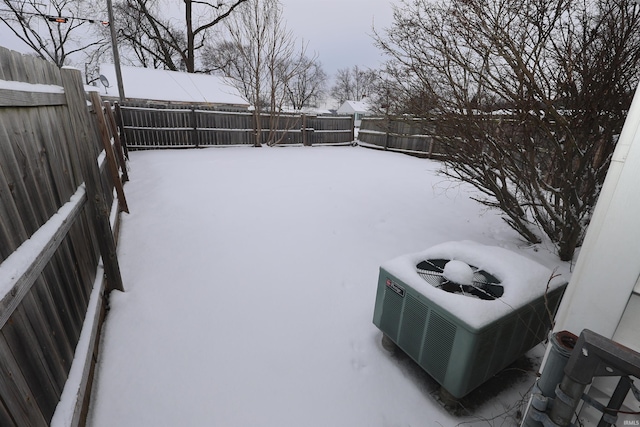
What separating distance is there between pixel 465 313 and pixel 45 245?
2223mm

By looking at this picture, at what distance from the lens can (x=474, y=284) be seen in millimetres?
2141

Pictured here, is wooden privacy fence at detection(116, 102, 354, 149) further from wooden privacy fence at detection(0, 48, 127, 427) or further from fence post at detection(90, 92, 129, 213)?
wooden privacy fence at detection(0, 48, 127, 427)

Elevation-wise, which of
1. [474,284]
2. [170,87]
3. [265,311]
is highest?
[170,87]

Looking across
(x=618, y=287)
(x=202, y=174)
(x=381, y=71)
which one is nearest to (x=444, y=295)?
(x=618, y=287)

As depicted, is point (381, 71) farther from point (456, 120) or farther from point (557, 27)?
point (557, 27)

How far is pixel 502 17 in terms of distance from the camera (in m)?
2.86

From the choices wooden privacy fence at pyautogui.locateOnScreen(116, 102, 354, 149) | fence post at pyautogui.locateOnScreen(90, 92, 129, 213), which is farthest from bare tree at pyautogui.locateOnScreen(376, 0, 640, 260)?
wooden privacy fence at pyautogui.locateOnScreen(116, 102, 354, 149)

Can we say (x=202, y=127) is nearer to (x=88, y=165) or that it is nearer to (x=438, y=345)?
(x=88, y=165)

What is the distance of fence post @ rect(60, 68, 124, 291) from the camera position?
6.96 ft

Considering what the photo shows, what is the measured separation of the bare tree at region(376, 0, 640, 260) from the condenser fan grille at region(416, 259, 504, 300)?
171 centimetres

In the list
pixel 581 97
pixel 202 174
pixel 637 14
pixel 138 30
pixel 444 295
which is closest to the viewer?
pixel 444 295

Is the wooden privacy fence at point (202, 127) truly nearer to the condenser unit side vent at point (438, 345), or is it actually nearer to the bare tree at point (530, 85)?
the bare tree at point (530, 85)

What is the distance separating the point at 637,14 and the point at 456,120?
154cm

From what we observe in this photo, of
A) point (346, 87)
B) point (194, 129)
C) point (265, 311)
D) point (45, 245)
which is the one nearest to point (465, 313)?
point (265, 311)
